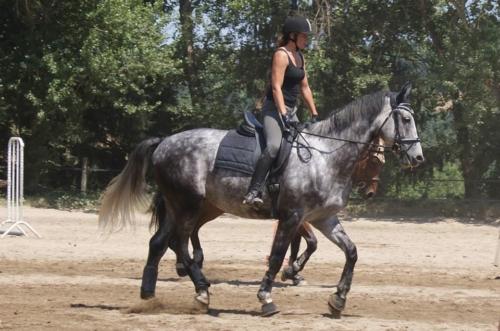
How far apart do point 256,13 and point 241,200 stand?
715 inches

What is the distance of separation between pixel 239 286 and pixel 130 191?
2070mm

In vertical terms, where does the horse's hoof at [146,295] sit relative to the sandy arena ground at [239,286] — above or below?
above

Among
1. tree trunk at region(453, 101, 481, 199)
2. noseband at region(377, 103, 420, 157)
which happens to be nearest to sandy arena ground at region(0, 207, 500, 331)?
noseband at region(377, 103, 420, 157)

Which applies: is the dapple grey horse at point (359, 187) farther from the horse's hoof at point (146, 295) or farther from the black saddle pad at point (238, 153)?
the black saddle pad at point (238, 153)

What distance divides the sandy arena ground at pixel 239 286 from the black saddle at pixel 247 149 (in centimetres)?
153

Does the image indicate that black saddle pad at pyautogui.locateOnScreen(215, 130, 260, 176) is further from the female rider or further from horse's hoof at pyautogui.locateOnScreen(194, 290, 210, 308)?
horse's hoof at pyautogui.locateOnScreen(194, 290, 210, 308)

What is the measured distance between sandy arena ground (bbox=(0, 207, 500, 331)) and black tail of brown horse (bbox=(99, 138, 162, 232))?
947mm

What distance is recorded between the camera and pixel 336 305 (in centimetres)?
915

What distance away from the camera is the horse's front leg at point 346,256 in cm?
917

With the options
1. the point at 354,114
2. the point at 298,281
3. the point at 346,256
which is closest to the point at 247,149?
the point at 354,114

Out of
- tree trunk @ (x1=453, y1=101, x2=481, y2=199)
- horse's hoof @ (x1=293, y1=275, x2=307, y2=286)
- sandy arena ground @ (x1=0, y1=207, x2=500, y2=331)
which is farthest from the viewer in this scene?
tree trunk @ (x1=453, y1=101, x2=481, y2=199)

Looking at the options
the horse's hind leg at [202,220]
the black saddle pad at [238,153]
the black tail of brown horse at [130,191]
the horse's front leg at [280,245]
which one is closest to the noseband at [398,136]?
the horse's front leg at [280,245]

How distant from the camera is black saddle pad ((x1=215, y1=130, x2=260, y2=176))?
9508mm

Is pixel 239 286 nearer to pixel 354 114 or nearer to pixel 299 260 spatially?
pixel 299 260
